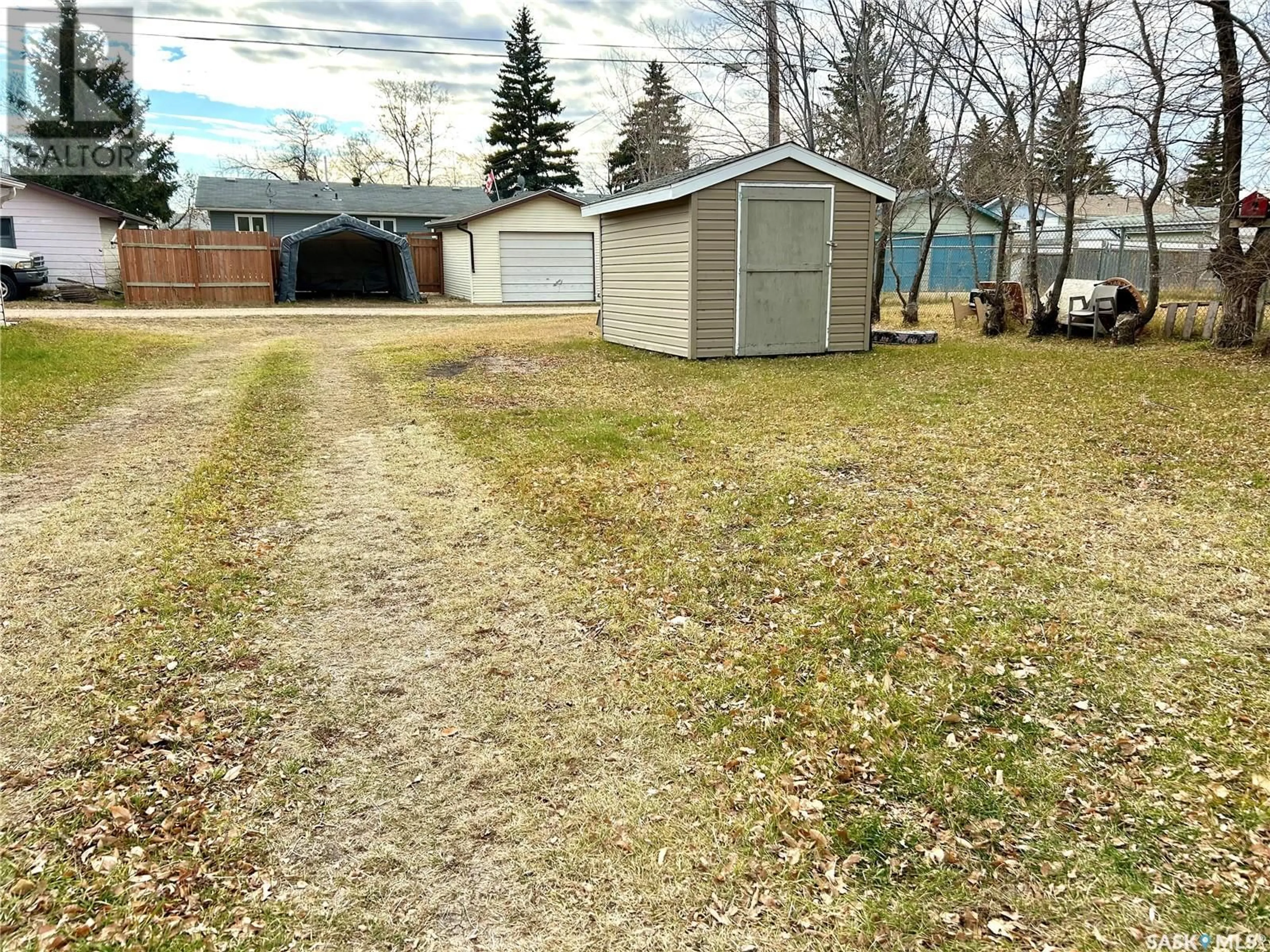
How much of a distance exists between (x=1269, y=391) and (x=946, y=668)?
702 cm

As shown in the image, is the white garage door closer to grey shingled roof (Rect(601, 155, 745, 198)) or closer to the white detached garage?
the white detached garage

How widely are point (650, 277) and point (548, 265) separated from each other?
536 inches

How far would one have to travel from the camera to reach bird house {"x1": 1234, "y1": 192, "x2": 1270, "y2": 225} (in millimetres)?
10141

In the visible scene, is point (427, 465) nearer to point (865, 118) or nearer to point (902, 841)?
point (902, 841)

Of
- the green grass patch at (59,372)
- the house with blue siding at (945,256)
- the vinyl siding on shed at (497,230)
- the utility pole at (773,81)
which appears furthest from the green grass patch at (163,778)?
the house with blue siding at (945,256)

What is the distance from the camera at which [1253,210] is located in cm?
1023

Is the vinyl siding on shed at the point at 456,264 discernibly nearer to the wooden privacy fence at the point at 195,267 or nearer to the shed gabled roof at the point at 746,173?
the wooden privacy fence at the point at 195,267

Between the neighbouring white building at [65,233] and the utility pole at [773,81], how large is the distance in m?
16.4

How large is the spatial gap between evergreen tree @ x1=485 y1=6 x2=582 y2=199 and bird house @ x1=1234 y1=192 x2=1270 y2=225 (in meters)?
32.0

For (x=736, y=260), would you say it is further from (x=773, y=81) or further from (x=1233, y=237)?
(x=773, y=81)

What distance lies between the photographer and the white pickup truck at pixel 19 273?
17375mm

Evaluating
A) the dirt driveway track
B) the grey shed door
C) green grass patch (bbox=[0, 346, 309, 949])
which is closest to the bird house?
the grey shed door

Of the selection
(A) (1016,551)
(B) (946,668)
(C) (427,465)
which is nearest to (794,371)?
(C) (427,465)

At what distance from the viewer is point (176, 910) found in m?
1.99
